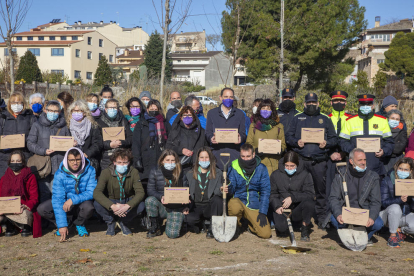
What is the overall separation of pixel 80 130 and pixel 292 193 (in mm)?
3693

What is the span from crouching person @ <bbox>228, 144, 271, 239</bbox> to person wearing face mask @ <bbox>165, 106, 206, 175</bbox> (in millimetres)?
765

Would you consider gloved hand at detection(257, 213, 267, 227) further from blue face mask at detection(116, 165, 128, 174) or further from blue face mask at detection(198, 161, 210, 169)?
blue face mask at detection(116, 165, 128, 174)

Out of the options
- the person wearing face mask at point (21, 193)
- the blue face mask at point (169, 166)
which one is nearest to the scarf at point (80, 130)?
the person wearing face mask at point (21, 193)

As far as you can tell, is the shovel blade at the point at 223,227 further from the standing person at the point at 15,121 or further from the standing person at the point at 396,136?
the standing person at the point at 15,121

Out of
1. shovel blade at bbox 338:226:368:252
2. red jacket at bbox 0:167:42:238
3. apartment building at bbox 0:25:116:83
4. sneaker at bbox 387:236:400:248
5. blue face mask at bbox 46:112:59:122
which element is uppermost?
apartment building at bbox 0:25:116:83

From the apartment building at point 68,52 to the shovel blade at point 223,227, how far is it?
52425 millimetres

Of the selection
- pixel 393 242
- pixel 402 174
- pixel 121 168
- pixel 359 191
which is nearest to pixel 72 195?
pixel 121 168

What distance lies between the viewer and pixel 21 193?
6.33 metres

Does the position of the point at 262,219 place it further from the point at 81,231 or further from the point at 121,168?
the point at 81,231

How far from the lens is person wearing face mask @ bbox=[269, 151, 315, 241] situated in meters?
6.33

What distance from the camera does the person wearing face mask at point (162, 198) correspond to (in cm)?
633

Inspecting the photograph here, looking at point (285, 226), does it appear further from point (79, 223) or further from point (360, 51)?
point (360, 51)

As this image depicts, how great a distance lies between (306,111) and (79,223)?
4.21m

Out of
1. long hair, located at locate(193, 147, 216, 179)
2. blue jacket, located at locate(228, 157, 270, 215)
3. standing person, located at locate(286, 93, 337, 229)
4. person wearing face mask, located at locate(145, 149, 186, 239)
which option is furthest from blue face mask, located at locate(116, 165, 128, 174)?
standing person, located at locate(286, 93, 337, 229)
